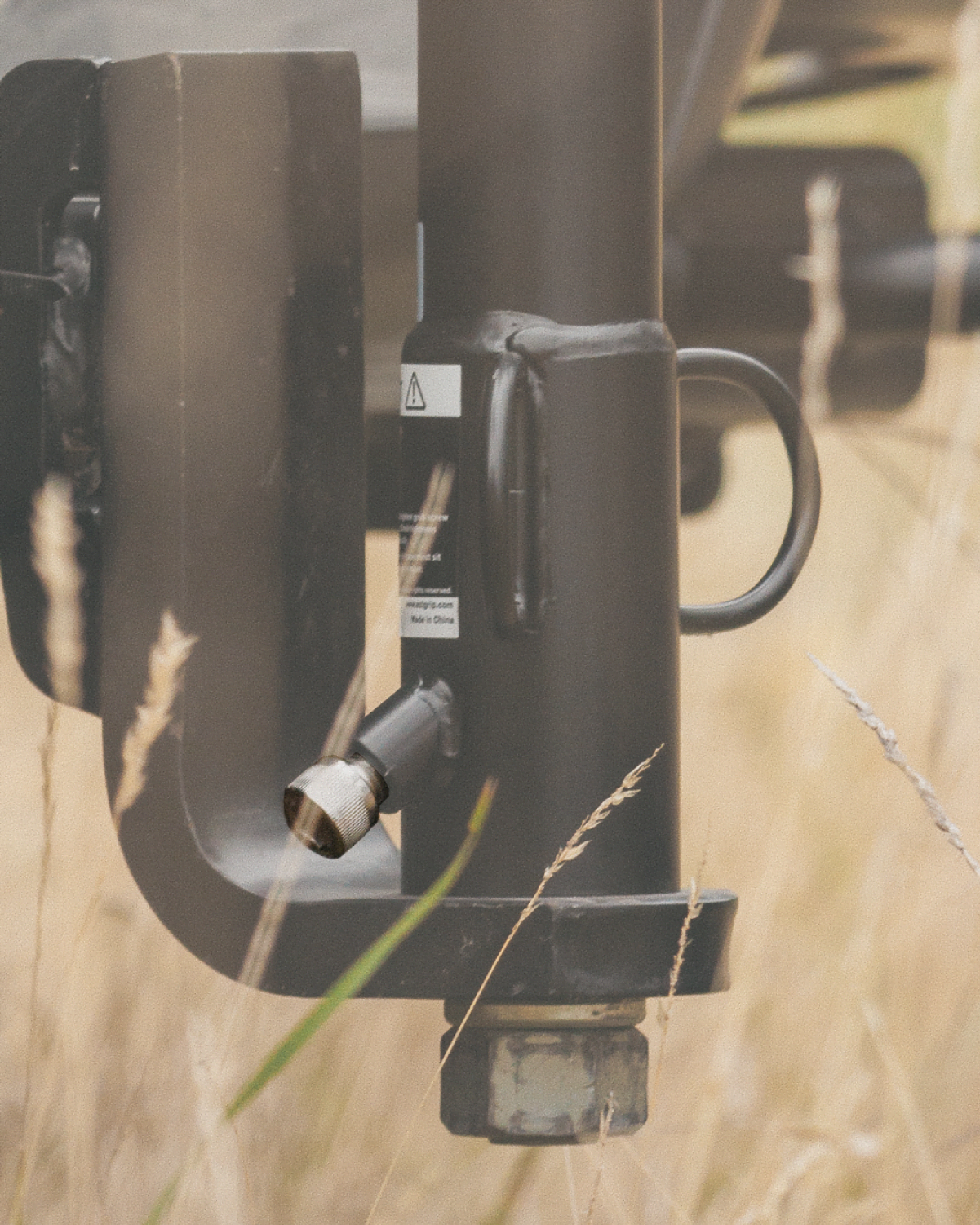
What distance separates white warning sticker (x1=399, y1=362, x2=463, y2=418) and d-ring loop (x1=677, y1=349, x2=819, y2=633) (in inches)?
5.9

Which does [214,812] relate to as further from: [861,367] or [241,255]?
[861,367]

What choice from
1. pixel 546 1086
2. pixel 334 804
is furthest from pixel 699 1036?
pixel 334 804

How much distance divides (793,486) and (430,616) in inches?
9.2

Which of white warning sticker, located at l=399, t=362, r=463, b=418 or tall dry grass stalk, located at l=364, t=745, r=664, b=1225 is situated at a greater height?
white warning sticker, located at l=399, t=362, r=463, b=418

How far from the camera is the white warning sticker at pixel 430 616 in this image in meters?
0.84

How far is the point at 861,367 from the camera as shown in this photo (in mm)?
1897

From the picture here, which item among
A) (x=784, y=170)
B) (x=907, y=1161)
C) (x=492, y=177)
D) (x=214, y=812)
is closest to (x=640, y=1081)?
(x=214, y=812)

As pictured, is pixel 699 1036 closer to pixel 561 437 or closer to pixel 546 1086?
pixel 546 1086

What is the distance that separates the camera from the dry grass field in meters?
1.09

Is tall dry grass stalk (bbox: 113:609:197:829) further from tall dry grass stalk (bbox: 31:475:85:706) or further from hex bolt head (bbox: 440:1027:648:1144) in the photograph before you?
hex bolt head (bbox: 440:1027:648:1144)

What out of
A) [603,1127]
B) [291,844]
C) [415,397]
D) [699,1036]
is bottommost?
[699,1036]

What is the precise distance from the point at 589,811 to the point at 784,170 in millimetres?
1210

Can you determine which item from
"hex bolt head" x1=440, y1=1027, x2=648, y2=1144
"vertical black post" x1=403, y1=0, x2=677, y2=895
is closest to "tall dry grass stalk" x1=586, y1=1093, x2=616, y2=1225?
"hex bolt head" x1=440, y1=1027, x2=648, y2=1144

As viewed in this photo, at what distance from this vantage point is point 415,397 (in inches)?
33.4
